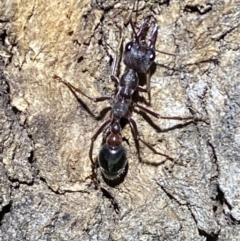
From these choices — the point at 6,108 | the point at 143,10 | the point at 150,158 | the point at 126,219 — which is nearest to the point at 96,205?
the point at 126,219

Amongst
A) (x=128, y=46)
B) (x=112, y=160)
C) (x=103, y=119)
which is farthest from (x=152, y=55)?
(x=112, y=160)

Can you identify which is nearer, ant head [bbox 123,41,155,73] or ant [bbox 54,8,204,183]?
ant [bbox 54,8,204,183]

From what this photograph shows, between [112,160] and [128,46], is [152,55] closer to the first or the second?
[128,46]

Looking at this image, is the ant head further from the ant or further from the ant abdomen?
the ant abdomen

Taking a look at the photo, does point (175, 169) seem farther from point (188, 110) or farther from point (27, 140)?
point (27, 140)

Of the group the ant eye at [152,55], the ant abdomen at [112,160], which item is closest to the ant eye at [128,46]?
the ant eye at [152,55]

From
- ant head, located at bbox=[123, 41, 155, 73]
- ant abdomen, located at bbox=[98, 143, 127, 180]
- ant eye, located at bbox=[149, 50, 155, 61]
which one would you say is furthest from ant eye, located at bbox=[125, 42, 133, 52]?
ant abdomen, located at bbox=[98, 143, 127, 180]

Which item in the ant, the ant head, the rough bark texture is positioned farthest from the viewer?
the ant head
